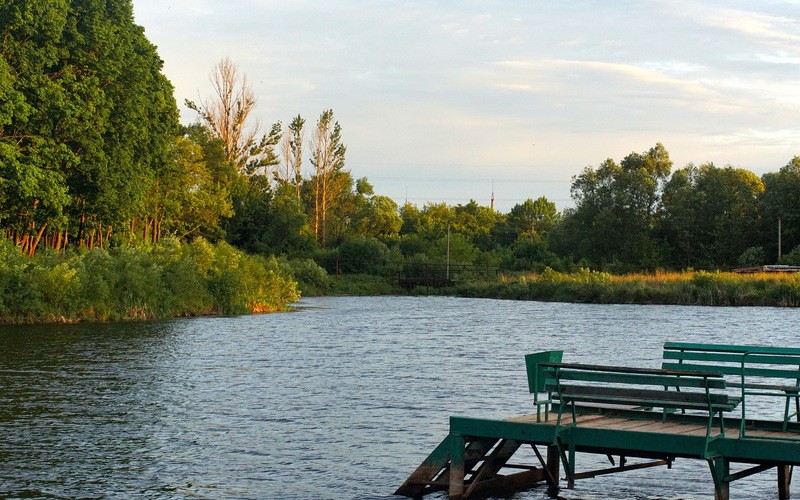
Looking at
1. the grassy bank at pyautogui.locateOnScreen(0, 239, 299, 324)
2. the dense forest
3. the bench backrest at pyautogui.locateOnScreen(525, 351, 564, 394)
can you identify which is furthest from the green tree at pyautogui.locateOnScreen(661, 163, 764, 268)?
the bench backrest at pyautogui.locateOnScreen(525, 351, 564, 394)

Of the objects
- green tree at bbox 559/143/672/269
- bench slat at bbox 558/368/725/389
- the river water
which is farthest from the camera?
green tree at bbox 559/143/672/269

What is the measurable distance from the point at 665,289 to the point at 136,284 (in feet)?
132

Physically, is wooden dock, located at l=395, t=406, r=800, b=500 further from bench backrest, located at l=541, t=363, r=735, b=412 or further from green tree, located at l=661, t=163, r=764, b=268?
green tree, located at l=661, t=163, r=764, b=268

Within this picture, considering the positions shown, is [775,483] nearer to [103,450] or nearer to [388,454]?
[388,454]

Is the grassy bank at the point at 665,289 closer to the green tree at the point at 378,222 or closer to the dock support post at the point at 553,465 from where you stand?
the green tree at the point at 378,222

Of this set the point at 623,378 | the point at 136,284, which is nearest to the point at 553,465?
the point at 623,378

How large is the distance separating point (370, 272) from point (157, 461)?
90412 millimetres

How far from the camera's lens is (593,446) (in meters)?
11.7

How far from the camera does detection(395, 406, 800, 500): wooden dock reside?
1114cm

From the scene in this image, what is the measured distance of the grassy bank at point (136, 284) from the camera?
44.7 metres

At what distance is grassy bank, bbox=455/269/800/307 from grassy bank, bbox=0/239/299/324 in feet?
84.8

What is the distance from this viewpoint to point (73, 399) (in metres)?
21.7

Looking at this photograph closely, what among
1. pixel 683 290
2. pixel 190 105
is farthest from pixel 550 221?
pixel 683 290

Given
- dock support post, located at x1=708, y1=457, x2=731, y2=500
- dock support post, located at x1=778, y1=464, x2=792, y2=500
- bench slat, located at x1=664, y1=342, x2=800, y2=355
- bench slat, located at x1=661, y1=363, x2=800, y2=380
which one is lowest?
dock support post, located at x1=778, y1=464, x2=792, y2=500
